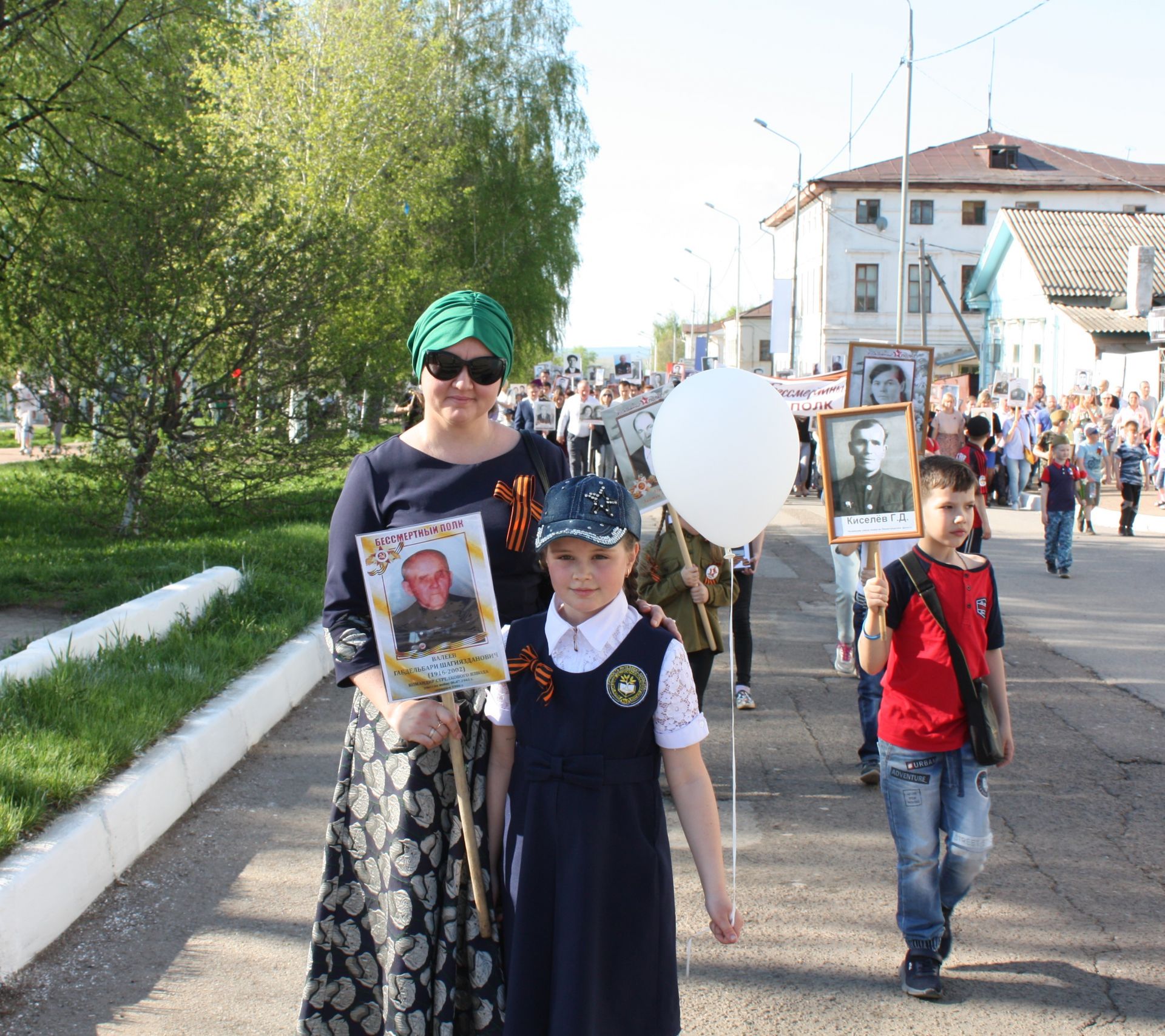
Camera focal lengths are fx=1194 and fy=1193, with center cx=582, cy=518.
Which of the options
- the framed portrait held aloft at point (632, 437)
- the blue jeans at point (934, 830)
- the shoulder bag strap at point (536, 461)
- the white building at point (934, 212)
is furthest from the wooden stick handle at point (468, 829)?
the white building at point (934, 212)

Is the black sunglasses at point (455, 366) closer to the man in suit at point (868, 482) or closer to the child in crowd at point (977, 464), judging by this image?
the man in suit at point (868, 482)

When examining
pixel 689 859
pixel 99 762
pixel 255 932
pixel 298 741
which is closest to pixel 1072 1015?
pixel 689 859

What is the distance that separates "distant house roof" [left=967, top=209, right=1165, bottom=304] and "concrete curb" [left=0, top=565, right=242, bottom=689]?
1403 inches

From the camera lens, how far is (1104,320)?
36062 millimetres

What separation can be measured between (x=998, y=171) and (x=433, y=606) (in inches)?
2540

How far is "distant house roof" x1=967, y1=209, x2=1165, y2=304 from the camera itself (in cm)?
3906

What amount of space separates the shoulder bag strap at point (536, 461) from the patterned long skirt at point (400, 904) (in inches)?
22.6

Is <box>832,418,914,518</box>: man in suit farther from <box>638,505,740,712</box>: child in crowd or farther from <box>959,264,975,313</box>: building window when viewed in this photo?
<box>959,264,975,313</box>: building window

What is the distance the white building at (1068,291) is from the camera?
34938 millimetres

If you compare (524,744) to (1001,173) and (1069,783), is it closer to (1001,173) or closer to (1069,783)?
(1069,783)

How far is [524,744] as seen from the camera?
262cm

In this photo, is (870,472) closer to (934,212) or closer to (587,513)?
(587,513)

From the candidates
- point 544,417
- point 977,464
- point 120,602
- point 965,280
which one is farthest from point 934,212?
point 120,602

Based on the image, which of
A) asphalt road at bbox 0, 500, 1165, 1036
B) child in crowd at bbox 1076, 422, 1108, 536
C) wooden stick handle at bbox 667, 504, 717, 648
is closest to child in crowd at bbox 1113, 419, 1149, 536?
child in crowd at bbox 1076, 422, 1108, 536
